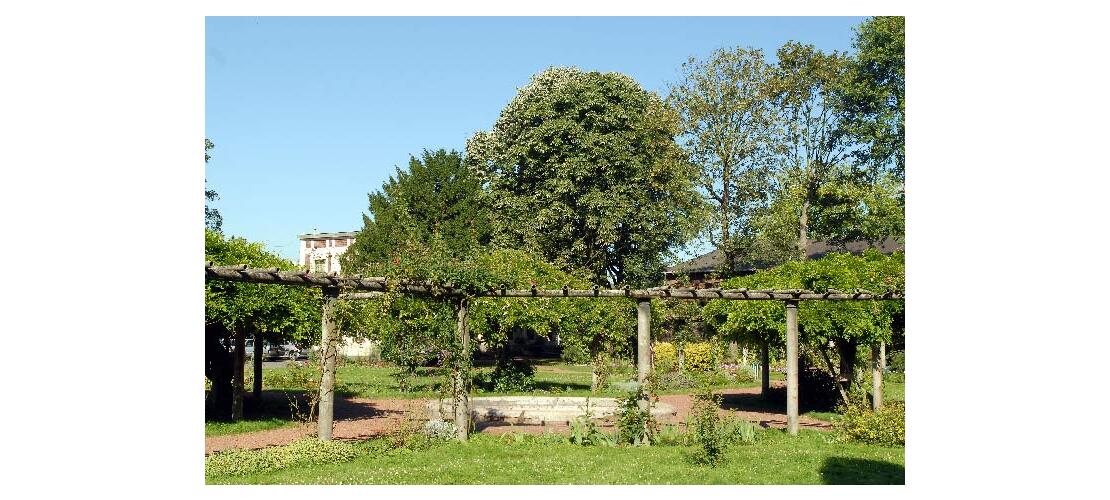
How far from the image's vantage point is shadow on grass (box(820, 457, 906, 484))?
9523mm

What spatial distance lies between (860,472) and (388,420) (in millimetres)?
9591

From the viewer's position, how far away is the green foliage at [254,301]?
1378cm

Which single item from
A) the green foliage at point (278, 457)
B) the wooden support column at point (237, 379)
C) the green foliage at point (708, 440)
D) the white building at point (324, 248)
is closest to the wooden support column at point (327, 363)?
the green foliage at point (278, 457)

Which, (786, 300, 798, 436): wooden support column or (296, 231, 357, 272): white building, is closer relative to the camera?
(786, 300, 798, 436): wooden support column

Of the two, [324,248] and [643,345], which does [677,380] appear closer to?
[643,345]

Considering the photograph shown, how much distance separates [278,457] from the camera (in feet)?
34.0

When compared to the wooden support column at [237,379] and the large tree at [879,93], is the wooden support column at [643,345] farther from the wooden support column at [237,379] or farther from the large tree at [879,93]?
the large tree at [879,93]

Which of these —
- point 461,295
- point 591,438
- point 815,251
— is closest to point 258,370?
point 461,295

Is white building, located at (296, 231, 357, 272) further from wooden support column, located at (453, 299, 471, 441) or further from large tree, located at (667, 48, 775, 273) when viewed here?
wooden support column, located at (453, 299, 471, 441)

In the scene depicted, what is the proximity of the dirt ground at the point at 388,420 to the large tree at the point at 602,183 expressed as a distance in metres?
10.7

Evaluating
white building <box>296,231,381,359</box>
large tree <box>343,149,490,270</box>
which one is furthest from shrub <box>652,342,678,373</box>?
white building <box>296,231,381,359</box>

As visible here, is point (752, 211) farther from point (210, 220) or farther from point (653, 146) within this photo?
point (210, 220)

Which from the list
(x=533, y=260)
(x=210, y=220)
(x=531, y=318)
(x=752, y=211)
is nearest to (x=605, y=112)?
(x=752, y=211)

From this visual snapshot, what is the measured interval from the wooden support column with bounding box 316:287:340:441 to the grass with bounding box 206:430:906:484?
657 mm
